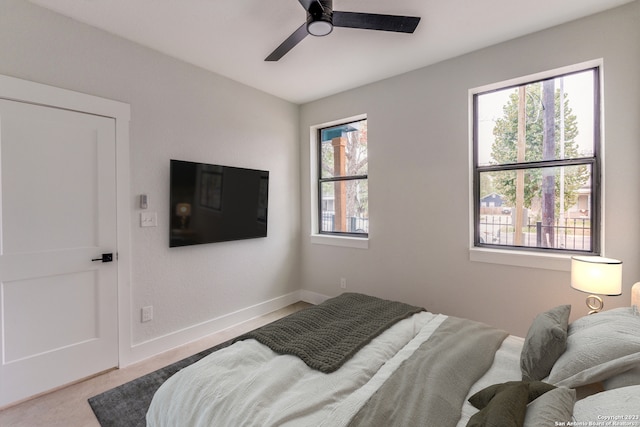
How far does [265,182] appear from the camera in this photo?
11.4ft

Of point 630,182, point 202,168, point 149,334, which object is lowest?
point 149,334

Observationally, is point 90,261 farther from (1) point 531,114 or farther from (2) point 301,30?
(1) point 531,114

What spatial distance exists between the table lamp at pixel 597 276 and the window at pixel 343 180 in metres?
1.98

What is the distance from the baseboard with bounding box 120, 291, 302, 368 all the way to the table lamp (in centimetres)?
274

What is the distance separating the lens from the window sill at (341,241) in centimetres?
340

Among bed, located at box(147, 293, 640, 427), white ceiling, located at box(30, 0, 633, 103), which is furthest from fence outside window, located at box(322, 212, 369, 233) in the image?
bed, located at box(147, 293, 640, 427)

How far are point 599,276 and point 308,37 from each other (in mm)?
2724

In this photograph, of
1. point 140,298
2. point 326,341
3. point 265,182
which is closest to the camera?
point 326,341

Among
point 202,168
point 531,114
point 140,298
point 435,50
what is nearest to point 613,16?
point 531,114

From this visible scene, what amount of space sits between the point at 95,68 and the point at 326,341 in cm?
265

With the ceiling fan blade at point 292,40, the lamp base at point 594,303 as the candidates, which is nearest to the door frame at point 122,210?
the ceiling fan blade at point 292,40

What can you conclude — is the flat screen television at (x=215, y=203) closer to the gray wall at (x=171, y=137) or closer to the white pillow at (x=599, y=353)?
the gray wall at (x=171, y=137)

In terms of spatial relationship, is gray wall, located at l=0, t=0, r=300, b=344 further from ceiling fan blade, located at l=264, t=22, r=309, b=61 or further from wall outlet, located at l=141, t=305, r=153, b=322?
ceiling fan blade, located at l=264, t=22, r=309, b=61

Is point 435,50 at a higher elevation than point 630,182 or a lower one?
higher
